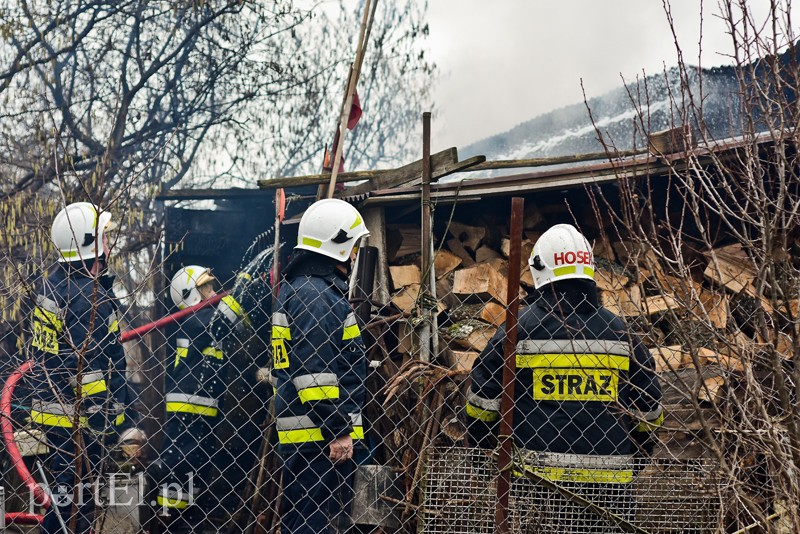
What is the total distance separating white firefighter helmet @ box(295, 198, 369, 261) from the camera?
457 centimetres

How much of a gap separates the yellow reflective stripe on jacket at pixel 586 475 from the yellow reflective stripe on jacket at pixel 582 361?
20.8 inches

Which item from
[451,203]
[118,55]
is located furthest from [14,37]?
[451,203]

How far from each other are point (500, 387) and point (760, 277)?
1.48 metres

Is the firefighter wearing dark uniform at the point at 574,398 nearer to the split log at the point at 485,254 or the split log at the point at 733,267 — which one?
the split log at the point at 733,267

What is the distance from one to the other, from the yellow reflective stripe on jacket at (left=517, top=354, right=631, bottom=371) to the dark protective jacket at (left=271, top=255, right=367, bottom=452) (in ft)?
3.38

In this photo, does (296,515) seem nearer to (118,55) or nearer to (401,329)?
(401,329)

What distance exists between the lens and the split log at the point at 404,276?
632 centimetres

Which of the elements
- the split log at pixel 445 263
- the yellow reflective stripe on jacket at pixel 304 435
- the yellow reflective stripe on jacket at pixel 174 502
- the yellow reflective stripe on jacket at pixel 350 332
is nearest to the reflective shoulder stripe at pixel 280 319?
the yellow reflective stripe on jacket at pixel 350 332

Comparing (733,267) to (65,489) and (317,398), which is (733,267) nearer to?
(317,398)

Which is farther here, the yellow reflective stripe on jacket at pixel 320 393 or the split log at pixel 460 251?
the split log at pixel 460 251

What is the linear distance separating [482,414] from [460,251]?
2.86 meters

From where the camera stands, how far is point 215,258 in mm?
8289

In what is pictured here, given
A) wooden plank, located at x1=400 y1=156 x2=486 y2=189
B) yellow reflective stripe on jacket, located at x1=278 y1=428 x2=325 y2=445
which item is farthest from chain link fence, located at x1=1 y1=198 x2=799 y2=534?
wooden plank, located at x1=400 y1=156 x2=486 y2=189

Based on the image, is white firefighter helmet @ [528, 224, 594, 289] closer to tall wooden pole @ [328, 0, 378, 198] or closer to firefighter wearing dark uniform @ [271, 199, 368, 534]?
firefighter wearing dark uniform @ [271, 199, 368, 534]
